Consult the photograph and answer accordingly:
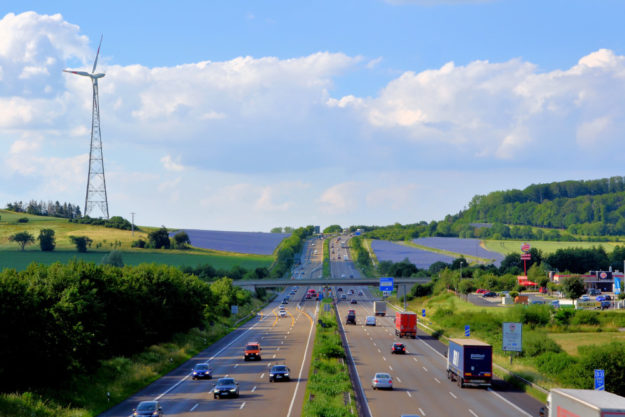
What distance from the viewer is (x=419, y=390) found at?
45.1 metres

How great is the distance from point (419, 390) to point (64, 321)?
868 inches

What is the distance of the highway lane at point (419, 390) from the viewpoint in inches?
1495

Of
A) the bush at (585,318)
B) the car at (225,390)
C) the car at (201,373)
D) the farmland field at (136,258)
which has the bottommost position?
the car at (201,373)

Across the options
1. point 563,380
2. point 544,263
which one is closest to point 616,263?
point 544,263

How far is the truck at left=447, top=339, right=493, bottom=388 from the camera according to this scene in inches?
1788

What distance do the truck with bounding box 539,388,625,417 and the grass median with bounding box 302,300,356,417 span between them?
10.5 m

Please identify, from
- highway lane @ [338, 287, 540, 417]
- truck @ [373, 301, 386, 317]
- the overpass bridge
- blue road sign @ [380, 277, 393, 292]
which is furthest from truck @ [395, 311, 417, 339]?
the overpass bridge

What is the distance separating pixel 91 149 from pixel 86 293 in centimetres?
12276

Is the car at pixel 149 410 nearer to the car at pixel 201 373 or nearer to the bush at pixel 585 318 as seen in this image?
the car at pixel 201 373

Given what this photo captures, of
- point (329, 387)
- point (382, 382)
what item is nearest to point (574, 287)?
point (382, 382)

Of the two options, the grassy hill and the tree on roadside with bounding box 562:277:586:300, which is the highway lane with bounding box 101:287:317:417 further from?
the grassy hill

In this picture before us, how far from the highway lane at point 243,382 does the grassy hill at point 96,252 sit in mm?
Answer: 77266

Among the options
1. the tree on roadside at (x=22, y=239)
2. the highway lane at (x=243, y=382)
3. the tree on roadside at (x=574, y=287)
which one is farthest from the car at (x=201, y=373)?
the tree on roadside at (x=22, y=239)

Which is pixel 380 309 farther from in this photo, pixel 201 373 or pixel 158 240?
pixel 158 240
